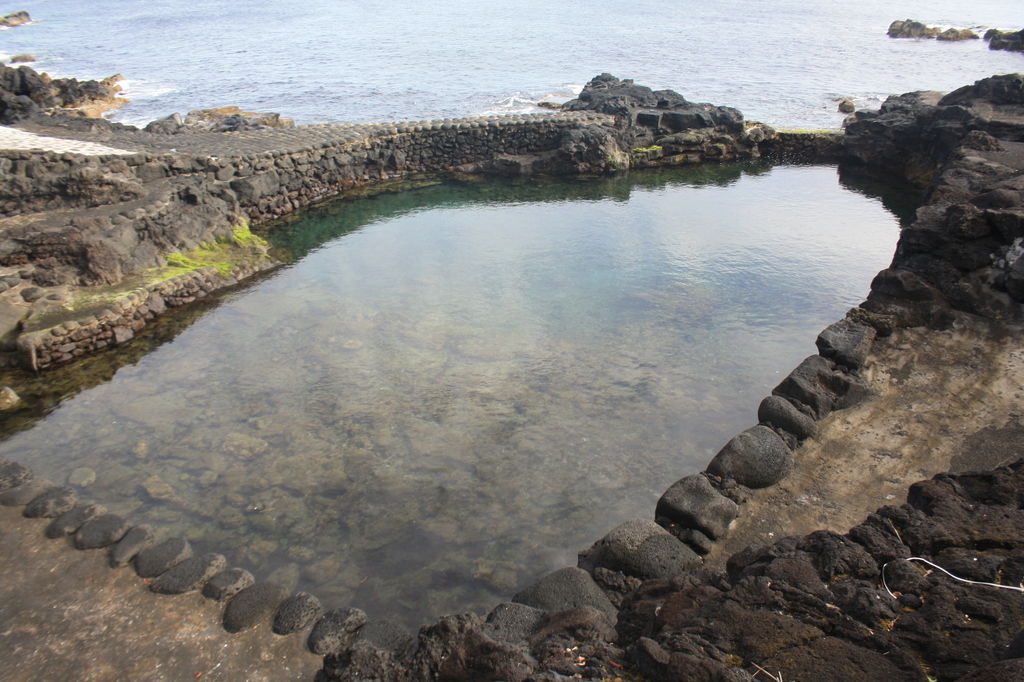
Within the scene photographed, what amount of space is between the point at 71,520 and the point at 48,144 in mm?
17968

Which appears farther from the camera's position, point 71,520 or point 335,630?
point 71,520

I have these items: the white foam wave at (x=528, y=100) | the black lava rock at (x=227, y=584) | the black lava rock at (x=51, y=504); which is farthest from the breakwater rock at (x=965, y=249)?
the white foam wave at (x=528, y=100)

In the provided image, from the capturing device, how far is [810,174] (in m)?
26.9

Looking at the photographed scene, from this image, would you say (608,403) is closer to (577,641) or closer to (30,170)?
(577,641)

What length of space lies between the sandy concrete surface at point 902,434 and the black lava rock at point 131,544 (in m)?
6.84

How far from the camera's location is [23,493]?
900cm

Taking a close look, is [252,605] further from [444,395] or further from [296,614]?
[444,395]

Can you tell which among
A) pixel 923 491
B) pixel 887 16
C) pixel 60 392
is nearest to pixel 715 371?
pixel 923 491

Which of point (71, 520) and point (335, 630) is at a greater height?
point (335, 630)

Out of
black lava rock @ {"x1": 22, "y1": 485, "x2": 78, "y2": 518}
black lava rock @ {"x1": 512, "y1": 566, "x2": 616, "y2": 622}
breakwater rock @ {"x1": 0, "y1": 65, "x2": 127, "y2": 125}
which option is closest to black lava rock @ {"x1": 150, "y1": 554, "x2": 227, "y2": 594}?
black lava rock @ {"x1": 22, "y1": 485, "x2": 78, "y2": 518}

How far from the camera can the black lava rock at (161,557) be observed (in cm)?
777

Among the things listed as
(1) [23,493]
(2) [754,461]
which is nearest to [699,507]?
(2) [754,461]

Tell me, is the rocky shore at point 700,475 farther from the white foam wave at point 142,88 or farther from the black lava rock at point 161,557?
the white foam wave at point 142,88

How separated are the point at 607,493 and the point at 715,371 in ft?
14.0
